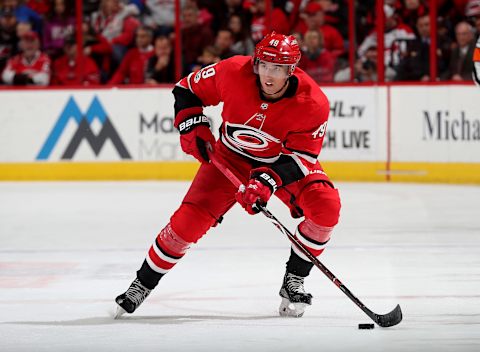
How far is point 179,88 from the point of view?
188 inches

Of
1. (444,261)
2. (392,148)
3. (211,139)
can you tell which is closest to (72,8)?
(392,148)

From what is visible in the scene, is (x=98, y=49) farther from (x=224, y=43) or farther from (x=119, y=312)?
(x=119, y=312)

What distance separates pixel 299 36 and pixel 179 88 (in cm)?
600

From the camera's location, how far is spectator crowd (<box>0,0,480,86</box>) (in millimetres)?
10414

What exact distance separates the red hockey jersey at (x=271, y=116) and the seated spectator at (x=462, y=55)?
5.81 m

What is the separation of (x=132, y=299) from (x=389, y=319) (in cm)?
97

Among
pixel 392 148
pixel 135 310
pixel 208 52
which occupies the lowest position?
pixel 392 148

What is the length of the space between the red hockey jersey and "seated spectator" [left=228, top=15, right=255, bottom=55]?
614 cm

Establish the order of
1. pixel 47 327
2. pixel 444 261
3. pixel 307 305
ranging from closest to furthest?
pixel 47 327 → pixel 307 305 → pixel 444 261

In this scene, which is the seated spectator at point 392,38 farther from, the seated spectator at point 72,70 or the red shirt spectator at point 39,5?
the red shirt spectator at point 39,5

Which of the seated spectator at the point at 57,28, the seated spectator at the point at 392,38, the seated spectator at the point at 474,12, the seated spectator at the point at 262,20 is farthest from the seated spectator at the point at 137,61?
the seated spectator at the point at 474,12

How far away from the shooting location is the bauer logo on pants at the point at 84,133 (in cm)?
1072

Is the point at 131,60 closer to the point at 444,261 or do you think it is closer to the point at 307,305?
the point at 444,261

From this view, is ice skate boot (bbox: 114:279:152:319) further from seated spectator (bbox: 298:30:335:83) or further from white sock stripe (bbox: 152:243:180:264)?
seated spectator (bbox: 298:30:335:83)
